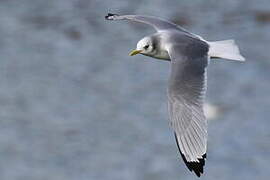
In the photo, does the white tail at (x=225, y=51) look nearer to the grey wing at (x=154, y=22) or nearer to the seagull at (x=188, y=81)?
the seagull at (x=188, y=81)

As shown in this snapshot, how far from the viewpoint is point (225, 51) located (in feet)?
20.9

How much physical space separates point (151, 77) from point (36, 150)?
182cm

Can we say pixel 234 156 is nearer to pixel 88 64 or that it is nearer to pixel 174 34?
pixel 88 64

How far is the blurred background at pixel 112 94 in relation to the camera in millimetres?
9703

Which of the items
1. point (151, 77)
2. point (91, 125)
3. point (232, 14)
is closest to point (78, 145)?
point (91, 125)

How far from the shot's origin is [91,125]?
33.7 ft

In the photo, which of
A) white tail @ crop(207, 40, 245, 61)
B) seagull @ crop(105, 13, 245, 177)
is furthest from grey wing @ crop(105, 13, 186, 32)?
white tail @ crop(207, 40, 245, 61)

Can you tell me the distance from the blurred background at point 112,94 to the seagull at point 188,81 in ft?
10.3

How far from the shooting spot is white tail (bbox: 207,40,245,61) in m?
6.25

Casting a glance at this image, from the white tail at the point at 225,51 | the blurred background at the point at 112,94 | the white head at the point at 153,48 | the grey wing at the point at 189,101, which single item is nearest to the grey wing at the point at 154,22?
the white head at the point at 153,48

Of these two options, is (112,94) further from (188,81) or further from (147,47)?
(188,81)

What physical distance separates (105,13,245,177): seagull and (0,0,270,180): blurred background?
315cm

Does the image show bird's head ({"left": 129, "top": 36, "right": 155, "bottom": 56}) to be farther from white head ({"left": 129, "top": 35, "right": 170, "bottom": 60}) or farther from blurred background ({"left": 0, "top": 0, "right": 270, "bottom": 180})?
blurred background ({"left": 0, "top": 0, "right": 270, "bottom": 180})

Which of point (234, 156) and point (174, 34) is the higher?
point (174, 34)
